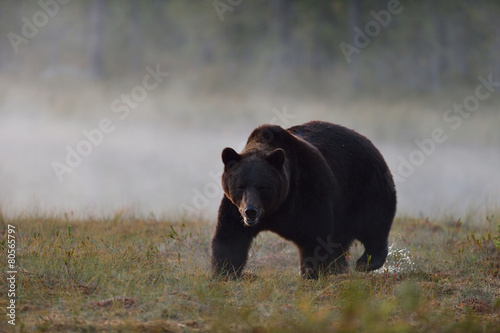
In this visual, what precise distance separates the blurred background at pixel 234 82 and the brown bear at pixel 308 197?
879cm

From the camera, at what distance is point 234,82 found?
105 feet

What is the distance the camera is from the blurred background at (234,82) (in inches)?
728

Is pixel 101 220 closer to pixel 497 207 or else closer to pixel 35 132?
pixel 497 207

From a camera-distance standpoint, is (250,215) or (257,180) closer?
(250,215)

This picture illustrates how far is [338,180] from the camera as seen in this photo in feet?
22.0
